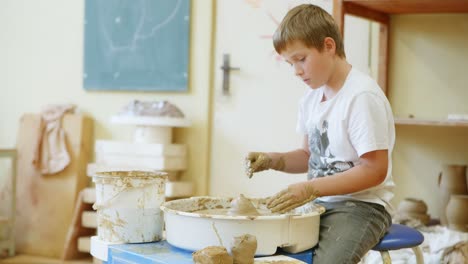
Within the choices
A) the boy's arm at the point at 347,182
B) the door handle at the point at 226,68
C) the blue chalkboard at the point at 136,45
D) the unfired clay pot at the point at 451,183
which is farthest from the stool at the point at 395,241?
the blue chalkboard at the point at 136,45

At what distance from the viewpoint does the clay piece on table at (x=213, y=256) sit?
1.54 meters

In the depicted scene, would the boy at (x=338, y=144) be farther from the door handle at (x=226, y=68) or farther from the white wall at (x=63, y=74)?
the white wall at (x=63, y=74)

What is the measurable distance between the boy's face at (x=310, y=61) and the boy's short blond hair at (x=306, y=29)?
0.05 ft

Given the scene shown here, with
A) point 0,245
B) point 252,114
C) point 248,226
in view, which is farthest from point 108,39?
point 248,226

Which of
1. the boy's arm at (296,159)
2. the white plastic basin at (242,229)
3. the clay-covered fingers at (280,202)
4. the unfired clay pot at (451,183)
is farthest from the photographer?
the unfired clay pot at (451,183)

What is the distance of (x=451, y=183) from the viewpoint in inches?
123

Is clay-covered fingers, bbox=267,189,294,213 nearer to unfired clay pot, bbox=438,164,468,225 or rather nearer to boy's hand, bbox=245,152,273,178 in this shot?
boy's hand, bbox=245,152,273,178

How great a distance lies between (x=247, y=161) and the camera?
2.08 m

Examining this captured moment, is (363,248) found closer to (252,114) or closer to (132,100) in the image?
(252,114)

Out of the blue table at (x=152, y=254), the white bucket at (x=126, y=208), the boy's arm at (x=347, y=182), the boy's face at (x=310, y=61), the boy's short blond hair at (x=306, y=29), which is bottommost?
the blue table at (x=152, y=254)

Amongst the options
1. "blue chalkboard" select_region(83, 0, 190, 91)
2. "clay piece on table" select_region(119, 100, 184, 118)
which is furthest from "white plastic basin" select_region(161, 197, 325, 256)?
"blue chalkboard" select_region(83, 0, 190, 91)

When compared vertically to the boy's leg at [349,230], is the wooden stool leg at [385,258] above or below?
below

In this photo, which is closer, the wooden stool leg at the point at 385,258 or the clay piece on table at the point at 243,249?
the clay piece on table at the point at 243,249

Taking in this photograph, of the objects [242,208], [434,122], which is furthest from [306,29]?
[434,122]
